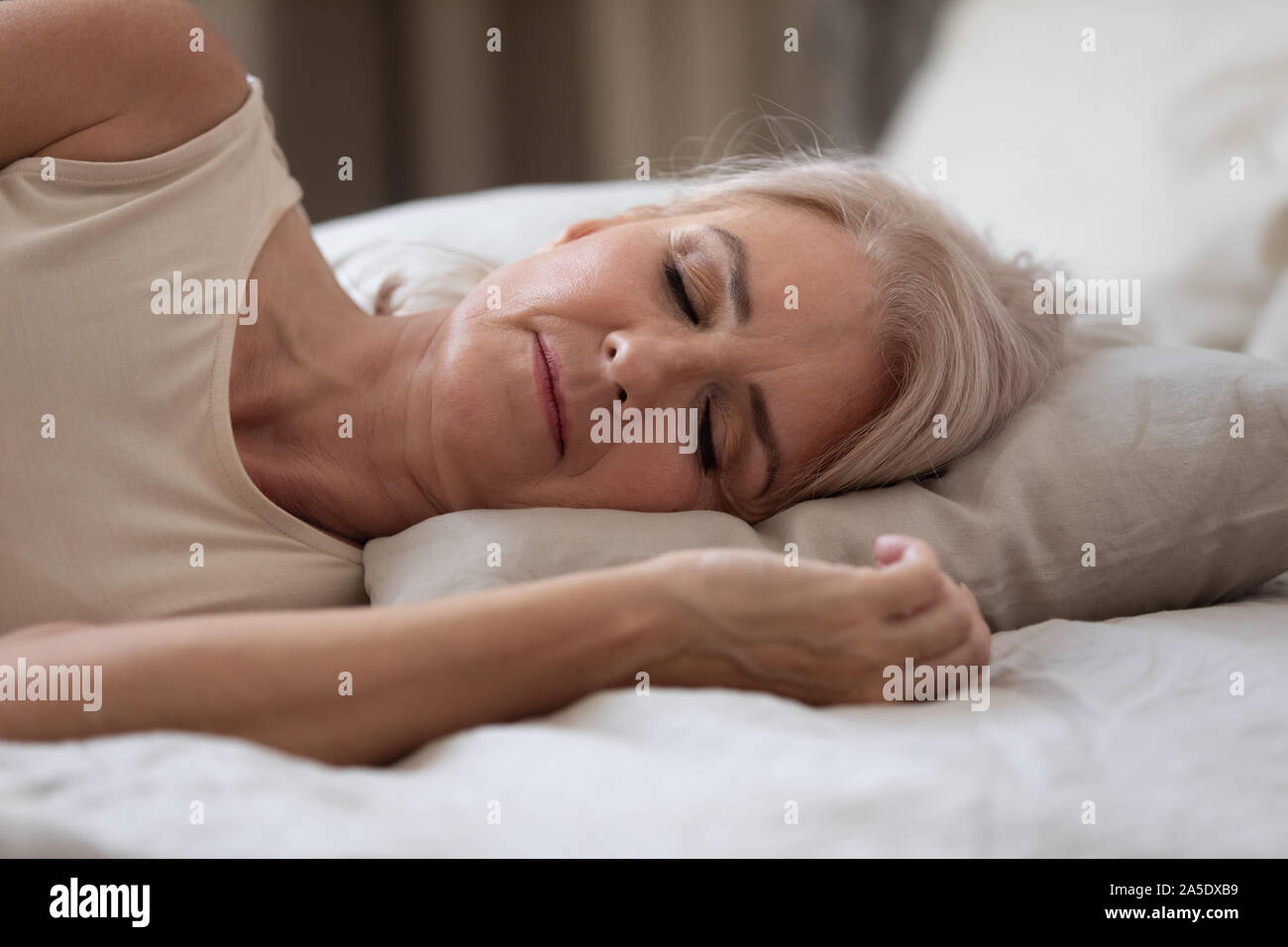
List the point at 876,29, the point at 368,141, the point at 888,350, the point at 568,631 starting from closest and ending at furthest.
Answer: the point at 568,631, the point at 888,350, the point at 876,29, the point at 368,141

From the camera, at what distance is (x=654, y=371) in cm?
94

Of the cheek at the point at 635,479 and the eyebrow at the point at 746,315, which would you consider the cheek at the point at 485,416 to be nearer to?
the cheek at the point at 635,479

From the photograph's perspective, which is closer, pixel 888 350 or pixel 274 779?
pixel 274 779

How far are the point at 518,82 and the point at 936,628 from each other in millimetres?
2324

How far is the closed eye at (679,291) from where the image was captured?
1.00 m

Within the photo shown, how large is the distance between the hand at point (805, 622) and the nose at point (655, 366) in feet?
0.77

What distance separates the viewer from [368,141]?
273 cm

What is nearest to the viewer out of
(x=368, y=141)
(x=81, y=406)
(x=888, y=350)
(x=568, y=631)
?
(x=568, y=631)

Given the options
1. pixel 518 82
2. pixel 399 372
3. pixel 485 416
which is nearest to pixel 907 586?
pixel 485 416

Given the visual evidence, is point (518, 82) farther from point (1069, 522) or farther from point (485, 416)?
point (1069, 522)
